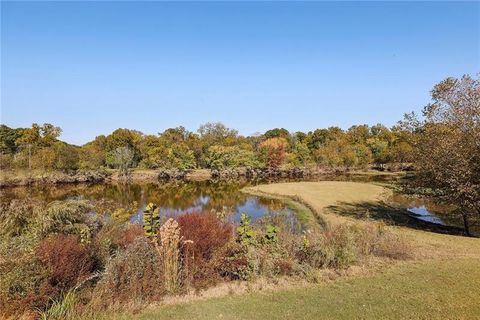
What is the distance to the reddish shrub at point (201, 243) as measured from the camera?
25.8ft

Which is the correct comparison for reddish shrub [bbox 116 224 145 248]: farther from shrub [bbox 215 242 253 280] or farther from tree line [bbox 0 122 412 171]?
tree line [bbox 0 122 412 171]

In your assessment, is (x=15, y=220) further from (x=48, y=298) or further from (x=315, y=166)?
(x=315, y=166)

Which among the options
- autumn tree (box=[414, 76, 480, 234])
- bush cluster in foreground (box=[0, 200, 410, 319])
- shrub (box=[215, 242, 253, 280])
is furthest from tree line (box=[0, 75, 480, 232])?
shrub (box=[215, 242, 253, 280])

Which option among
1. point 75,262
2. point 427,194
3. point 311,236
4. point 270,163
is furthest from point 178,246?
point 270,163

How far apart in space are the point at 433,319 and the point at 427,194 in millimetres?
12216

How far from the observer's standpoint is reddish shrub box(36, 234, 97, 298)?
245 inches

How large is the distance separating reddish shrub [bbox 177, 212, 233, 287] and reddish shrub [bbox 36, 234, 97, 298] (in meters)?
2.18

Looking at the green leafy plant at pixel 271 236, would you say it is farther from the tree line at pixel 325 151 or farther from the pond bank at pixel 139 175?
the pond bank at pixel 139 175

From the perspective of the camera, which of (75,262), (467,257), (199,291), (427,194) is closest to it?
(75,262)

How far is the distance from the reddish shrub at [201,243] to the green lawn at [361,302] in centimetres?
88

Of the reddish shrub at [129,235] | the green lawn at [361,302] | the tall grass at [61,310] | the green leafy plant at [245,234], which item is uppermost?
the green leafy plant at [245,234]

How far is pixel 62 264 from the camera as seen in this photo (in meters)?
6.52

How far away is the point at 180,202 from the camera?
101 feet

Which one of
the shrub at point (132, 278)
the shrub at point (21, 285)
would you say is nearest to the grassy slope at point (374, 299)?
the shrub at point (132, 278)
